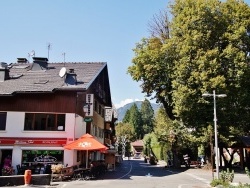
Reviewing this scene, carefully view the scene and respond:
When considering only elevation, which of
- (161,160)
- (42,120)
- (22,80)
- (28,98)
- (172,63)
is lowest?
(161,160)

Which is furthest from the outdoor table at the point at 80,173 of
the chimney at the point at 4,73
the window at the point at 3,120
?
the chimney at the point at 4,73

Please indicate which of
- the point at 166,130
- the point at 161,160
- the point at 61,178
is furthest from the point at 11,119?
the point at 161,160

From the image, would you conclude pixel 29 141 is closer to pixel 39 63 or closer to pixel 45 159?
pixel 45 159

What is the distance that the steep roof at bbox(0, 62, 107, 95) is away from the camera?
28625 mm

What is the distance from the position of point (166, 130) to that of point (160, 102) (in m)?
3.75

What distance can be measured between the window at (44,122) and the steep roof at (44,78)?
7.34 ft

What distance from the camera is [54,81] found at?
30.4 metres

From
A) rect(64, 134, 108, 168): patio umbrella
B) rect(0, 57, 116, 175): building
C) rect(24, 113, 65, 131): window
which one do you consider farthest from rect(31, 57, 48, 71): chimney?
rect(64, 134, 108, 168): patio umbrella

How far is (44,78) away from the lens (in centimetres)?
3153

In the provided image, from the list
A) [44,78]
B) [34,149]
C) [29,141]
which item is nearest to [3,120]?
[29,141]

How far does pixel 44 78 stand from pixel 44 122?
4.86 m

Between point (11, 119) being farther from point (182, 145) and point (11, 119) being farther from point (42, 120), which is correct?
point (182, 145)

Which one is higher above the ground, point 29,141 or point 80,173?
point 29,141

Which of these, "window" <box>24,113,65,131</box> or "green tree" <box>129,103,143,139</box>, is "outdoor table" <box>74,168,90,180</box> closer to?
"window" <box>24,113,65,131</box>
